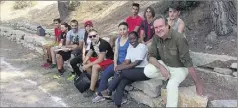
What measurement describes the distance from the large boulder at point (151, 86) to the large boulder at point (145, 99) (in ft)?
0.24

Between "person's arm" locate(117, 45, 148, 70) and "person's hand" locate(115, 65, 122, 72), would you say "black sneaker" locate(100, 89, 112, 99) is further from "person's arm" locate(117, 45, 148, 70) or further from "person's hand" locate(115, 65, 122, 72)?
"person's arm" locate(117, 45, 148, 70)

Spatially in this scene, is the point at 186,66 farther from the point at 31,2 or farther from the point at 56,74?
the point at 31,2

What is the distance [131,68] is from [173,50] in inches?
37.6

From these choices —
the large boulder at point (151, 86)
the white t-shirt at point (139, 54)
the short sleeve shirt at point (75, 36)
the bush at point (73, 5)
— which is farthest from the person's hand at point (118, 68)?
the bush at point (73, 5)

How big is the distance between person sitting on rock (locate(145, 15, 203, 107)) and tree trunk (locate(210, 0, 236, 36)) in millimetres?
2388

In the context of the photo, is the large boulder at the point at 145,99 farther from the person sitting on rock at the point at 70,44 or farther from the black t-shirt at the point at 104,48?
the person sitting on rock at the point at 70,44

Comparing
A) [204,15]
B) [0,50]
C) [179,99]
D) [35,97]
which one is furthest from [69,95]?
[0,50]

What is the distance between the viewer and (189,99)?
5.05m

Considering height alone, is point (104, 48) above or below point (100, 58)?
above

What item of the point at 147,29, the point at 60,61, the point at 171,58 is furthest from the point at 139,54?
the point at 60,61

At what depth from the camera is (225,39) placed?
7090 millimetres

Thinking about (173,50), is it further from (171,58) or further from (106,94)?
(106,94)

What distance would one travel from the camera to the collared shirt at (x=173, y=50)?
5051 millimetres

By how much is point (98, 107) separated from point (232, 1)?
3.67 m
